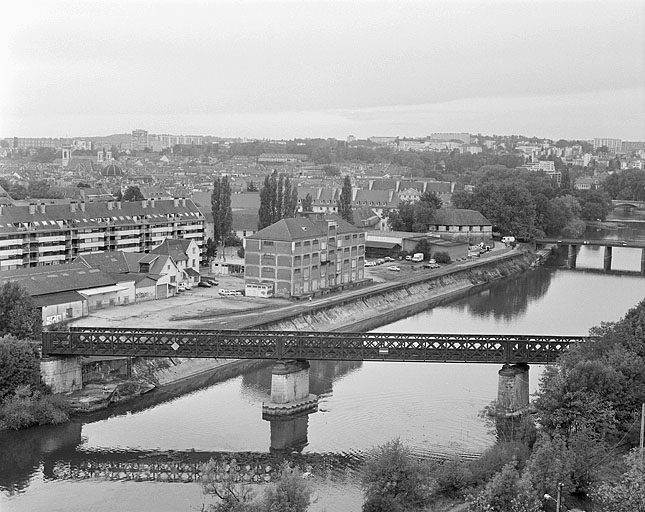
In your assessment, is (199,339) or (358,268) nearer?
(199,339)

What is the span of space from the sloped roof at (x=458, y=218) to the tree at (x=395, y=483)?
47.3 metres

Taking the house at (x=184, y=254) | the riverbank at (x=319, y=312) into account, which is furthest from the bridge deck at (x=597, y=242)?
the house at (x=184, y=254)

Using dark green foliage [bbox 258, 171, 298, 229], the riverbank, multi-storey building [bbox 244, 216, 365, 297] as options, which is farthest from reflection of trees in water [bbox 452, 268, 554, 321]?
dark green foliage [bbox 258, 171, 298, 229]

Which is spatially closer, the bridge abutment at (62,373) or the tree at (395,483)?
the tree at (395,483)

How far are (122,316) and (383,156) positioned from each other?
149 meters

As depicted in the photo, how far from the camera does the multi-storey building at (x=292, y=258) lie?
40344 mm

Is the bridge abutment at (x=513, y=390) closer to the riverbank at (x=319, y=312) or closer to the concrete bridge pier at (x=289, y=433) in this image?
the concrete bridge pier at (x=289, y=433)

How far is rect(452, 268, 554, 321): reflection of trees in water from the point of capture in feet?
144

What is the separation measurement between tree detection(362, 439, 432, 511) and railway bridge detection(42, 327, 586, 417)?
7688 mm

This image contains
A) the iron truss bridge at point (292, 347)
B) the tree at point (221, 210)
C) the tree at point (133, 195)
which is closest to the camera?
the iron truss bridge at point (292, 347)

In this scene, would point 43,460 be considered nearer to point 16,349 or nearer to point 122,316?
point 16,349

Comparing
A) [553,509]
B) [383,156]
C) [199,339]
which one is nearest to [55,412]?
[199,339]

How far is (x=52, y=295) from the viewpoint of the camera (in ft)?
110

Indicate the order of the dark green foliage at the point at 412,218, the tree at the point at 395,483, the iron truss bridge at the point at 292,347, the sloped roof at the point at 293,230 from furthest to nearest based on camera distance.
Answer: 1. the dark green foliage at the point at 412,218
2. the sloped roof at the point at 293,230
3. the iron truss bridge at the point at 292,347
4. the tree at the point at 395,483
